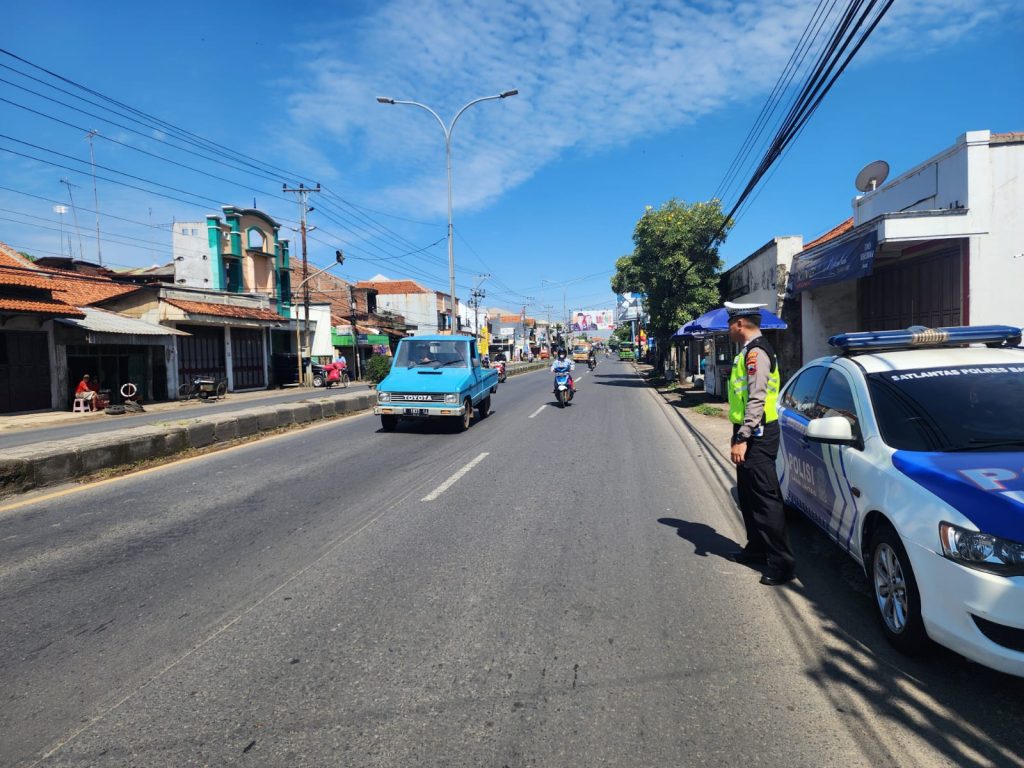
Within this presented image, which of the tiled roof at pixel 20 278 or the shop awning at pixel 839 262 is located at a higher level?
the tiled roof at pixel 20 278

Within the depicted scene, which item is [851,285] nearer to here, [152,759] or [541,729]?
[541,729]

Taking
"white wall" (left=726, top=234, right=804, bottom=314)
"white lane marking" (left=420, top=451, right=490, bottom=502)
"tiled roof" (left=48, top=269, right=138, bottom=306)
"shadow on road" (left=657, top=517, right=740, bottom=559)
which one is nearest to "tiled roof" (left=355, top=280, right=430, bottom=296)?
"tiled roof" (left=48, top=269, right=138, bottom=306)

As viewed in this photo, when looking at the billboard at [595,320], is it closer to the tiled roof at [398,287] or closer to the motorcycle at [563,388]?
the tiled roof at [398,287]

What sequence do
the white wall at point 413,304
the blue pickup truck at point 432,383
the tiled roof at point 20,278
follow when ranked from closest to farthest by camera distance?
the blue pickup truck at point 432,383
the tiled roof at point 20,278
the white wall at point 413,304

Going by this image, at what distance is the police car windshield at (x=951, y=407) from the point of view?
364 centimetres

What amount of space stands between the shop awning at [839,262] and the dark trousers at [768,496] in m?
6.91

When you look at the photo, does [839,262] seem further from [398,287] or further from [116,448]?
[398,287]

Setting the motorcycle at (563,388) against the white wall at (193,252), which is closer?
the motorcycle at (563,388)

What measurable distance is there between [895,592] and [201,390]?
91.3ft

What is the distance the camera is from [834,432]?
396 cm

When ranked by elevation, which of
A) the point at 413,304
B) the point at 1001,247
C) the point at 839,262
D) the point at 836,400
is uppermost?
the point at 413,304

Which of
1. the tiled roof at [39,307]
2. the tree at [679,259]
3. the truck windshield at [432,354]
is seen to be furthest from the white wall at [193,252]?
the truck windshield at [432,354]

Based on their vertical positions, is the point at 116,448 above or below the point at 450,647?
above

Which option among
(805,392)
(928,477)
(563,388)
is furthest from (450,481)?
(563,388)
